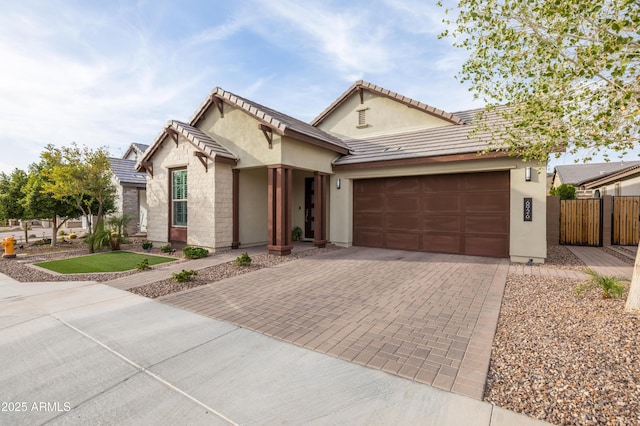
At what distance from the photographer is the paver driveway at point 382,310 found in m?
3.34

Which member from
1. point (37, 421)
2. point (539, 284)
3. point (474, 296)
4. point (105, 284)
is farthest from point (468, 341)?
point (105, 284)

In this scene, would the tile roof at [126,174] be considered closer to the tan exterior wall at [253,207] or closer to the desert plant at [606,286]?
the tan exterior wall at [253,207]

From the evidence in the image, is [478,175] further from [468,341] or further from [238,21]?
[238,21]

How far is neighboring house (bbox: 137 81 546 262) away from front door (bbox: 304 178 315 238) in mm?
52

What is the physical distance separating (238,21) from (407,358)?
1031cm

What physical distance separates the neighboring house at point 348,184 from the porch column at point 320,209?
4cm

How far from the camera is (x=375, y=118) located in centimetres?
1368

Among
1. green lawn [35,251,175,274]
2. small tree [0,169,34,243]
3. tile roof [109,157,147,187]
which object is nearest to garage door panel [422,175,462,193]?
green lawn [35,251,175,274]


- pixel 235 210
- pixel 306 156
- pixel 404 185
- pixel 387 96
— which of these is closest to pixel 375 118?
pixel 387 96

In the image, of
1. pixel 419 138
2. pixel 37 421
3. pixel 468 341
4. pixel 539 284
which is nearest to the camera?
pixel 37 421

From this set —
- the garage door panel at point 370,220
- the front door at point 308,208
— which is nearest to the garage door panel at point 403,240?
the garage door panel at point 370,220

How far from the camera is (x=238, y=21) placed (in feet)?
30.3

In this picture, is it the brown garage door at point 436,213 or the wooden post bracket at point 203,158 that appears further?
the wooden post bracket at point 203,158

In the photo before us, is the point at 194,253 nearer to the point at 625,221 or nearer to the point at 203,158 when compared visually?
the point at 203,158
